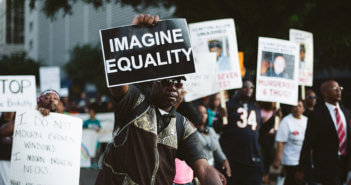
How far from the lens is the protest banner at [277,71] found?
6398mm

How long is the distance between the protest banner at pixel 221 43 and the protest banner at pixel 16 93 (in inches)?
91.2

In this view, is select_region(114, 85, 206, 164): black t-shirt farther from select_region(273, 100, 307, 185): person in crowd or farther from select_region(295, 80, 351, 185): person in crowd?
select_region(273, 100, 307, 185): person in crowd

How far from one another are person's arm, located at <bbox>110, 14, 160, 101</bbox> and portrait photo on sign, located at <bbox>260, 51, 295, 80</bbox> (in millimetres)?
3618

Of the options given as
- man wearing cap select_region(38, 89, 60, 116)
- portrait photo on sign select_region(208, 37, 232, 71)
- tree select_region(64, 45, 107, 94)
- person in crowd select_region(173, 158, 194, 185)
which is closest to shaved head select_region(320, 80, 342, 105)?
portrait photo on sign select_region(208, 37, 232, 71)

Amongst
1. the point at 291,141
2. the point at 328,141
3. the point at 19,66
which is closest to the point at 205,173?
the point at 328,141

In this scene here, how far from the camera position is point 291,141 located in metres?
7.19

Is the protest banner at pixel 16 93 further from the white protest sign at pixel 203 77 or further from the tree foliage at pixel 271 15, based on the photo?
the tree foliage at pixel 271 15

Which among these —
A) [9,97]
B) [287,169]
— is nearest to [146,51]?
[9,97]

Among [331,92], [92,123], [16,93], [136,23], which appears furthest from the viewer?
[92,123]

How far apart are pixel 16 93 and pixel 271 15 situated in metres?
8.48

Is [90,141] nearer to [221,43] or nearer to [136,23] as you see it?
[221,43]

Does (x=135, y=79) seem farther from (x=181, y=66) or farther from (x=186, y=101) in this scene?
(x=186, y=101)

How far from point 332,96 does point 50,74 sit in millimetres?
8093

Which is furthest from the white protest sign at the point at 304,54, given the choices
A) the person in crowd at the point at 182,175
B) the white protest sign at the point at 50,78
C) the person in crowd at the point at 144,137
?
the white protest sign at the point at 50,78
